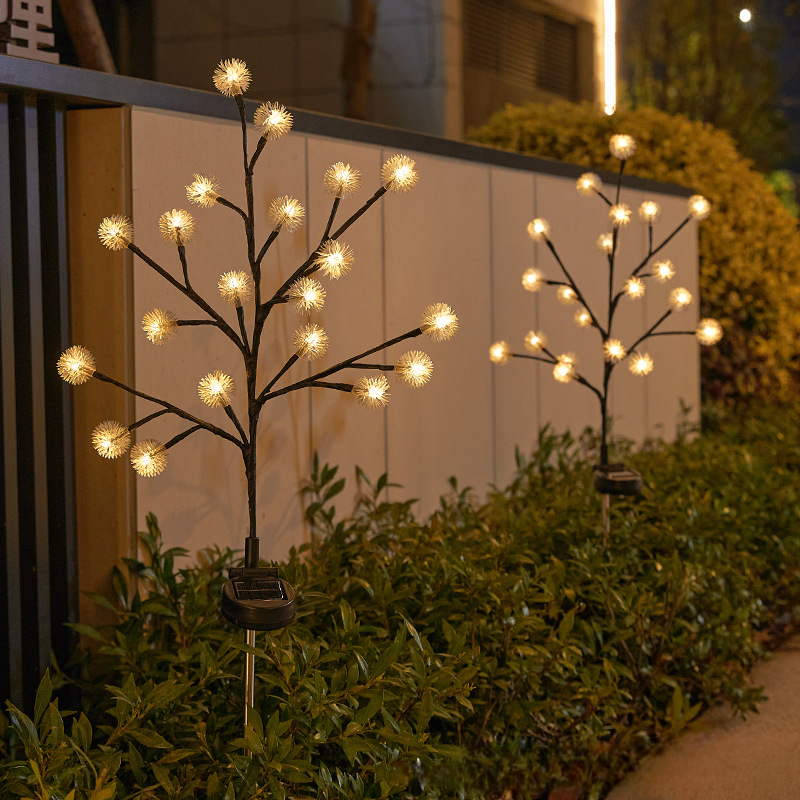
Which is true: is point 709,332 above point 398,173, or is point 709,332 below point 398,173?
below

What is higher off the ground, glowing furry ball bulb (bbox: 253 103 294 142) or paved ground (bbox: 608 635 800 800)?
glowing furry ball bulb (bbox: 253 103 294 142)

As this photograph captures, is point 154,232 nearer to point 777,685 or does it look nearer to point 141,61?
point 777,685

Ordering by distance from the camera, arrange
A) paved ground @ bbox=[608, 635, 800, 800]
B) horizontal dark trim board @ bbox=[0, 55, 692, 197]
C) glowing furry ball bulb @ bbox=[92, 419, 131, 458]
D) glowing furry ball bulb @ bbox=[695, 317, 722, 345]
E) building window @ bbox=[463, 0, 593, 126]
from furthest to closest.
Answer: building window @ bbox=[463, 0, 593, 126], glowing furry ball bulb @ bbox=[695, 317, 722, 345], paved ground @ bbox=[608, 635, 800, 800], horizontal dark trim board @ bbox=[0, 55, 692, 197], glowing furry ball bulb @ bbox=[92, 419, 131, 458]

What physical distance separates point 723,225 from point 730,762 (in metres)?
4.96

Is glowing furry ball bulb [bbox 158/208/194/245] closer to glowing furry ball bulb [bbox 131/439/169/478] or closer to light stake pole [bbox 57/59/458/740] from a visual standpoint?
light stake pole [bbox 57/59/458/740]

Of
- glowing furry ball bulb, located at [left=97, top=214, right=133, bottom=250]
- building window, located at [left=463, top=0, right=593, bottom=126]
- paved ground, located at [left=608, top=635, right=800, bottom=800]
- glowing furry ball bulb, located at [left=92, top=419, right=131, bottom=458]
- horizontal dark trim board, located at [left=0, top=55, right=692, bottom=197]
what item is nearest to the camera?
glowing furry ball bulb, located at [left=92, top=419, right=131, bottom=458]

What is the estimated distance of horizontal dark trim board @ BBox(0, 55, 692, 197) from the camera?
2.59 metres

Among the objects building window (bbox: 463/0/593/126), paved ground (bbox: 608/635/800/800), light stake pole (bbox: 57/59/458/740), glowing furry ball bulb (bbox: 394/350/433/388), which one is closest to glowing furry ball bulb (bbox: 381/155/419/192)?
light stake pole (bbox: 57/59/458/740)

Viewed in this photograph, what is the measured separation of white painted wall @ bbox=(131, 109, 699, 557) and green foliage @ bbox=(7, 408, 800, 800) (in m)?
0.16

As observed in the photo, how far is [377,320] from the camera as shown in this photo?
12.4 feet

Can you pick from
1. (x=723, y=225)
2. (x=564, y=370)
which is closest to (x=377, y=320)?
(x=564, y=370)

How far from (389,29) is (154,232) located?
269 inches

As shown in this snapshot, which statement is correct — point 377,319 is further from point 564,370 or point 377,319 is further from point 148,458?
point 148,458

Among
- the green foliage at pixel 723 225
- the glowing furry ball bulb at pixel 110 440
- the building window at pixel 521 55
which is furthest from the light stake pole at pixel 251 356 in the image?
the building window at pixel 521 55
